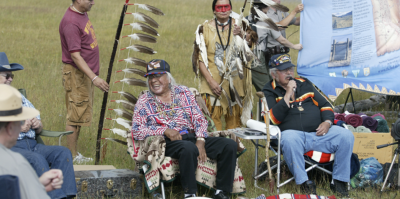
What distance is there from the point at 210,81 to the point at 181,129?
88 cm

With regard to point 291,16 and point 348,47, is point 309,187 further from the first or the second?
point 348,47

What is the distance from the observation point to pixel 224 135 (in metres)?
4.43

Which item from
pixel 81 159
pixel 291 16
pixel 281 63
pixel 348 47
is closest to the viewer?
pixel 281 63

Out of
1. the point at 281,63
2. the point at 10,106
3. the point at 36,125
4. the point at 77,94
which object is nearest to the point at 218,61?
the point at 281,63

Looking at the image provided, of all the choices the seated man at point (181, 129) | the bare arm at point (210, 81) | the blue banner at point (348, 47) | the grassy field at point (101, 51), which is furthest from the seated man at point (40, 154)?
the blue banner at point (348, 47)

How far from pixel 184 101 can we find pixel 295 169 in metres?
1.23

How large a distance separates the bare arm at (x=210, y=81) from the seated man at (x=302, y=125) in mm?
575

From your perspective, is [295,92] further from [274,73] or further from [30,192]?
[30,192]

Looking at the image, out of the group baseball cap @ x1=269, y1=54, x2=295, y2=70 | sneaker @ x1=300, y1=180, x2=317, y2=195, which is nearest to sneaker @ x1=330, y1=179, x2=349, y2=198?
sneaker @ x1=300, y1=180, x2=317, y2=195

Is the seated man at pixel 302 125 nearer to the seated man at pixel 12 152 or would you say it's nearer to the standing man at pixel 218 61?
the standing man at pixel 218 61

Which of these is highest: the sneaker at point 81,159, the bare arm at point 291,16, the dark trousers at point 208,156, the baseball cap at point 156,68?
the bare arm at point 291,16

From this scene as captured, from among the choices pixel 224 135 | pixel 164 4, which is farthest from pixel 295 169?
pixel 164 4

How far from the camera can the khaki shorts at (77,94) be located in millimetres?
4957

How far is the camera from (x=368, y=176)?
459 cm
